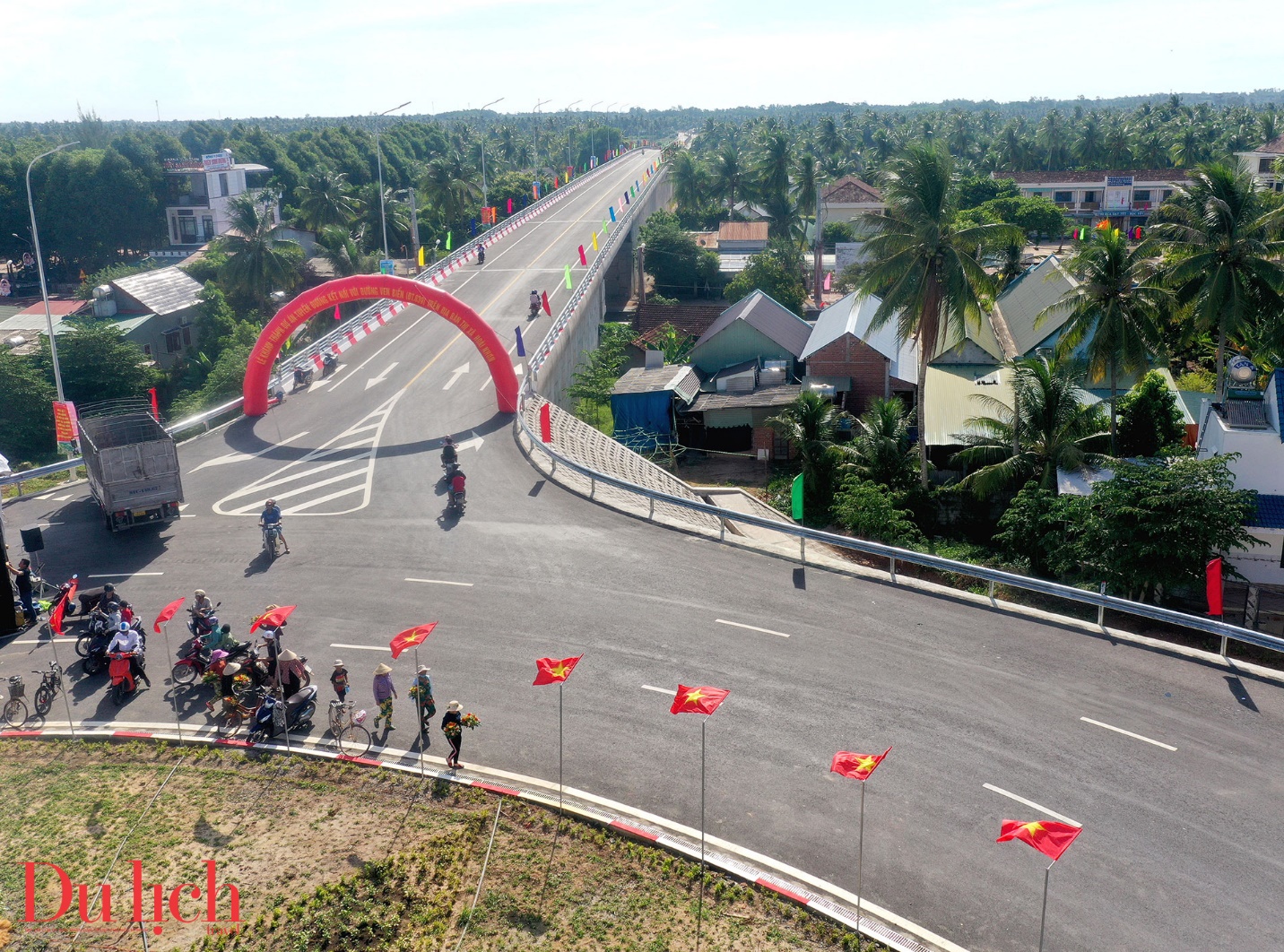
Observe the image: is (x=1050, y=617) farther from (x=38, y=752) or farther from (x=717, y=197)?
(x=717, y=197)

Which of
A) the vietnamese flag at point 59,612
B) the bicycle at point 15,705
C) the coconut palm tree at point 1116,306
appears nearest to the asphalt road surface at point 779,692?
the bicycle at point 15,705

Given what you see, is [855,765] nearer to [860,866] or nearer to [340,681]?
[860,866]

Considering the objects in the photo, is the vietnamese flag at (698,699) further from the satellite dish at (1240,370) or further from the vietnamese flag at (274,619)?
the satellite dish at (1240,370)

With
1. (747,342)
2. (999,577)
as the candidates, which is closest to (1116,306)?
(999,577)

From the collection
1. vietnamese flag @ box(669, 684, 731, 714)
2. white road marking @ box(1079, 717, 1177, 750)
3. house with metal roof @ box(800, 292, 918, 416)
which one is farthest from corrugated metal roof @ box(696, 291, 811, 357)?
vietnamese flag @ box(669, 684, 731, 714)

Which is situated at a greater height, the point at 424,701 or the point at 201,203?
the point at 201,203
